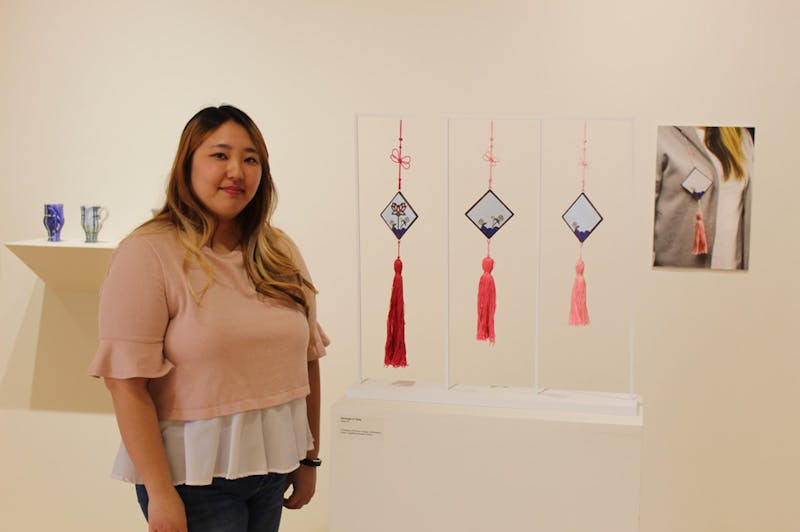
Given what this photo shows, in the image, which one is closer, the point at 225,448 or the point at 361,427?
the point at 225,448

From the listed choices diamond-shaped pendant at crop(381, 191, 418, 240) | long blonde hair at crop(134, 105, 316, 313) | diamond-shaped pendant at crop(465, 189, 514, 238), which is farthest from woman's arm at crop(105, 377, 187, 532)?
diamond-shaped pendant at crop(465, 189, 514, 238)

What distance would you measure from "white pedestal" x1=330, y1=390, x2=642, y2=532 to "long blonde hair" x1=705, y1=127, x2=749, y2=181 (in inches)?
45.1

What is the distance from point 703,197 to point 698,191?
0.03 meters

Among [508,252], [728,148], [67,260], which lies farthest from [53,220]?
[728,148]

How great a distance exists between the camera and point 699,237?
111 inches

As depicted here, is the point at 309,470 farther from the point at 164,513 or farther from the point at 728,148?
the point at 728,148

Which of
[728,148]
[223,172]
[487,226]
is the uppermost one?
[728,148]

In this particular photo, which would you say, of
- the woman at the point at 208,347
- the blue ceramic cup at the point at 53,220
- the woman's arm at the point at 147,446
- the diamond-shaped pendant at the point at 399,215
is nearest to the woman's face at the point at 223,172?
the woman at the point at 208,347

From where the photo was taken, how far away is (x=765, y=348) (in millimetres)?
2818

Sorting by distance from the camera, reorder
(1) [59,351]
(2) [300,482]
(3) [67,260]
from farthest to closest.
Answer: (1) [59,351]
(3) [67,260]
(2) [300,482]

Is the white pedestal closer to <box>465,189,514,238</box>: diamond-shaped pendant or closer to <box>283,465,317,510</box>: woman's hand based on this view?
<box>283,465,317,510</box>: woman's hand

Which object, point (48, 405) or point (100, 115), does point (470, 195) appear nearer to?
point (100, 115)

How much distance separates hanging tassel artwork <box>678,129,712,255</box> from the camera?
9.23 ft

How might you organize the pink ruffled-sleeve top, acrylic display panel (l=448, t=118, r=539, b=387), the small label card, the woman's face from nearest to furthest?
the pink ruffled-sleeve top, the woman's face, the small label card, acrylic display panel (l=448, t=118, r=539, b=387)
